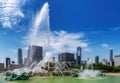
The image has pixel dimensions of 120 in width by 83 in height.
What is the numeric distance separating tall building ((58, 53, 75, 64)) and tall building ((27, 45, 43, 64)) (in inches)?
35.0

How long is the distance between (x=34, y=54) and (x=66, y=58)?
189 cm

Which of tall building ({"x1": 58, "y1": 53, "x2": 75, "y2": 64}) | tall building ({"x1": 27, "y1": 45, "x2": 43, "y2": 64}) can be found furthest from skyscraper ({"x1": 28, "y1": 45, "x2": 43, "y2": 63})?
tall building ({"x1": 58, "y1": 53, "x2": 75, "y2": 64})

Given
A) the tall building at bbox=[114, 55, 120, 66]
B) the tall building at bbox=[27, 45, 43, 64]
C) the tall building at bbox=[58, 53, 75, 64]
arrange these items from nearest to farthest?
1. the tall building at bbox=[27, 45, 43, 64]
2. the tall building at bbox=[58, 53, 75, 64]
3. the tall building at bbox=[114, 55, 120, 66]

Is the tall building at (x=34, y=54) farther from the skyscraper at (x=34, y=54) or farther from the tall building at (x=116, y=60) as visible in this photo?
the tall building at (x=116, y=60)

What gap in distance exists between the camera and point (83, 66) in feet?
43.7

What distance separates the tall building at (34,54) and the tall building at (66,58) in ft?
2.92

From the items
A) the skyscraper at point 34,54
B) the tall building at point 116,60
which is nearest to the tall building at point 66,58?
the skyscraper at point 34,54

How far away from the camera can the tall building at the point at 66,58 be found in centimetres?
1197

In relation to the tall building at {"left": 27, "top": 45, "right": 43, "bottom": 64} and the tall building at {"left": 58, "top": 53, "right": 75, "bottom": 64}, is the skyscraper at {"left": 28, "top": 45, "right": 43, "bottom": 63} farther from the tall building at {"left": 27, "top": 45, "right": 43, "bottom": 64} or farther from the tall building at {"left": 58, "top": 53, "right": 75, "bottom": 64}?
the tall building at {"left": 58, "top": 53, "right": 75, "bottom": 64}

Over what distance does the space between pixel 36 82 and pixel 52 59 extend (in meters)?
3.33

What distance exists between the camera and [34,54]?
11.2m

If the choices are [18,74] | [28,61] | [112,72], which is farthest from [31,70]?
[112,72]

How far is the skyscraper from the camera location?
1077 centimetres

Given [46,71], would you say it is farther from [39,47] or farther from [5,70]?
[5,70]
